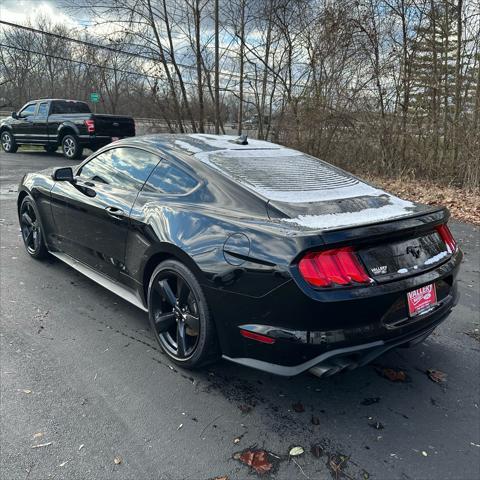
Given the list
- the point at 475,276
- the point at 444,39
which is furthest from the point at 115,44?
the point at 475,276

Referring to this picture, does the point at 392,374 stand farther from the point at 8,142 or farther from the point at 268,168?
the point at 8,142

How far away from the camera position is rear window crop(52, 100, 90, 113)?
1509cm

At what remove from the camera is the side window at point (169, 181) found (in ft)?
10.4

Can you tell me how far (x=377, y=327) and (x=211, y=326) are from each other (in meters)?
0.96

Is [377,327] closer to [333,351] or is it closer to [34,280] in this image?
[333,351]

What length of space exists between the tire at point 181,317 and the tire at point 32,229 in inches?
85.4

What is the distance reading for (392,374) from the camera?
304cm

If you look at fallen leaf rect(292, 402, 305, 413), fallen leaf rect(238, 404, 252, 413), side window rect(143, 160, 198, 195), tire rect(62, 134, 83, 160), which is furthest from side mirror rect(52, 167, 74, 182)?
tire rect(62, 134, 83, 160)

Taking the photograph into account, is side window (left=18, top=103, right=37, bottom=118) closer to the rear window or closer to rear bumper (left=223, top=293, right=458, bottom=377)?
the rear window

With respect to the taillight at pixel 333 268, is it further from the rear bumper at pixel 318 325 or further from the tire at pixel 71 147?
the tire at pixel 71 147

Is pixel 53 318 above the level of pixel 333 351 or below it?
below

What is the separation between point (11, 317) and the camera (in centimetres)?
368

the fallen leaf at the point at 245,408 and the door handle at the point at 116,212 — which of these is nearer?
the fallen leaf at the point at 245,408

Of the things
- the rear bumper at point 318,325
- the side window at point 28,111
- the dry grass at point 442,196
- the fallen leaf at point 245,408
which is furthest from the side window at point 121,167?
the side window at point 28,111
